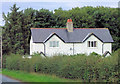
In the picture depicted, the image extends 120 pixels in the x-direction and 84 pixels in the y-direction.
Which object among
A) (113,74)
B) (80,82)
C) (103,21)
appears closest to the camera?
(113,74)

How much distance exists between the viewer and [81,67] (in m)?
18.1

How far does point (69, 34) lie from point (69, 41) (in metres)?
2.35

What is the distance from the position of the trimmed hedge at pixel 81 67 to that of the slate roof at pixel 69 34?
23.4 metres

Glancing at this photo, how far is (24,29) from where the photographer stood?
1917 inches

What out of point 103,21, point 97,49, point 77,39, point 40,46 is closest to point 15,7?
point 40,46

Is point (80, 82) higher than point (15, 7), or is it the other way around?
point (15, 7)

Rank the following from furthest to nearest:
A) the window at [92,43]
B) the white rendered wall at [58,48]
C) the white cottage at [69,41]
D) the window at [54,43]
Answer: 1. the window at [92,43]
2. the white cottage at [69,41]
3. the window at [54,43]
4. the white rendered wall at [58,48]

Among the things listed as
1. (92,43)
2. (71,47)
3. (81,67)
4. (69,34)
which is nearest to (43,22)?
(69,34)

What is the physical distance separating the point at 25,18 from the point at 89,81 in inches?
1303

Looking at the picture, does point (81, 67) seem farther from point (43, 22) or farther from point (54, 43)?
point (43, 22)

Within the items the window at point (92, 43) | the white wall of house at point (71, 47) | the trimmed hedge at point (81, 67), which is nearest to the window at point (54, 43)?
the white wall of house at point (71, 47)

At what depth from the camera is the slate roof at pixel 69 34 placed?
47000 mm

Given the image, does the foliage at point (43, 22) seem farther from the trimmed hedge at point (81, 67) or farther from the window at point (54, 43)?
the trimmed hedge at point (81, 67)

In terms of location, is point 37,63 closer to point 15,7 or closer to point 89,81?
point 89,81
